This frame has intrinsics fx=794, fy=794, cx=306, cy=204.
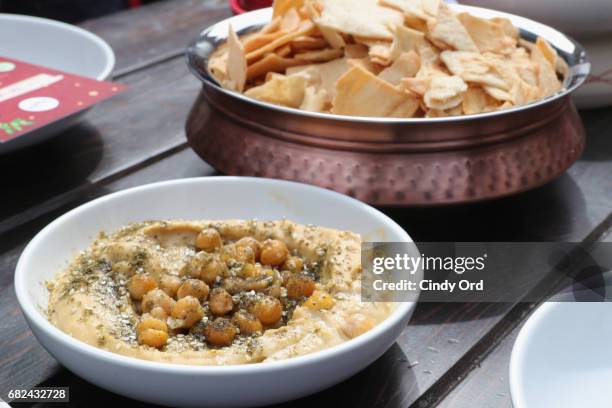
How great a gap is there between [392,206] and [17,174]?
0.63 metres

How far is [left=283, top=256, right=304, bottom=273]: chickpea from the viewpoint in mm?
922

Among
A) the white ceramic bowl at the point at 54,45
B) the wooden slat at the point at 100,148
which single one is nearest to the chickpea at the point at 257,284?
the wooden slat at the point at 100,148

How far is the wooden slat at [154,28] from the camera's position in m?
1.84

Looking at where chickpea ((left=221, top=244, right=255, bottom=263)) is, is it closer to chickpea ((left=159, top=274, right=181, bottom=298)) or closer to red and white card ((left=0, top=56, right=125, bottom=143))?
chickpea ((left=159, top=274, right=181, bottom=298))

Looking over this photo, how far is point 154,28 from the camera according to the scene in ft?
6.66

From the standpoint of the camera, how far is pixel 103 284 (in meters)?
0.87

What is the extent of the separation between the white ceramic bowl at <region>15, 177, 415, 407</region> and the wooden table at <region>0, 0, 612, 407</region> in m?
0.07

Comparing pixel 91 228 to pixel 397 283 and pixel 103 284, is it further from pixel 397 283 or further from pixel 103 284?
pixel 397 283

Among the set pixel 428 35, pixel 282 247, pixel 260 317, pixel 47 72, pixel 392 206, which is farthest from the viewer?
pixel 47 72

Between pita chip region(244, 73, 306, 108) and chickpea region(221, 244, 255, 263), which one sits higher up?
pita chip region(244, 73, 306, 108)

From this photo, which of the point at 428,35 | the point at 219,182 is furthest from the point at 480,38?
the point at 219,182

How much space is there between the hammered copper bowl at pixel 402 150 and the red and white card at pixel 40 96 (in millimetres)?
212

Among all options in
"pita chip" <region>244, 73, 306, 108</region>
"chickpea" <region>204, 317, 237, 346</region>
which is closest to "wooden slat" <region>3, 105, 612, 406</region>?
"chickpea" <region>204, 317, 237, 346</region>

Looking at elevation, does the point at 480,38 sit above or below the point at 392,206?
above
